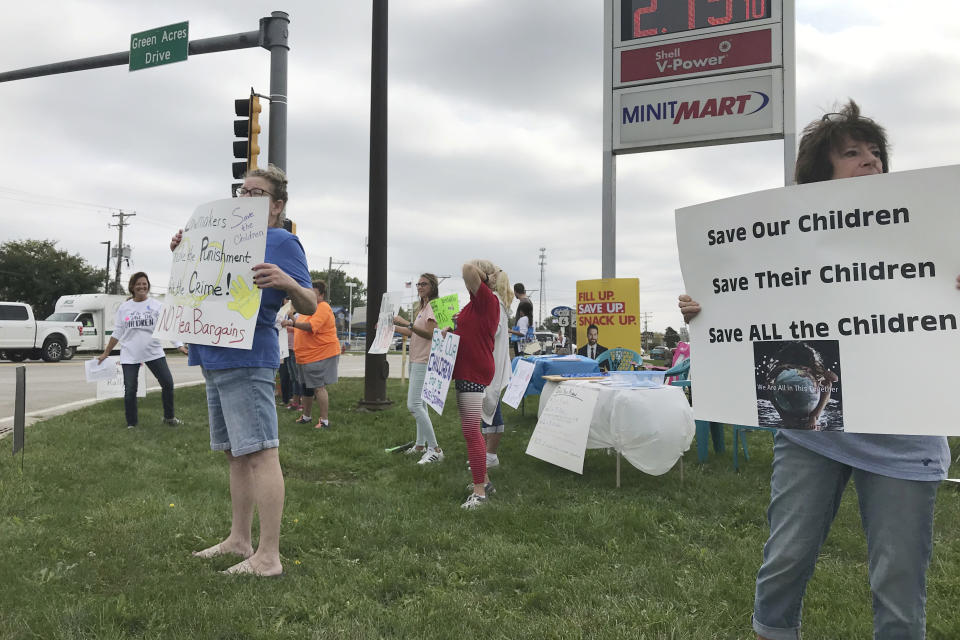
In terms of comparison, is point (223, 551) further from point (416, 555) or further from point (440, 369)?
point (440, 369)

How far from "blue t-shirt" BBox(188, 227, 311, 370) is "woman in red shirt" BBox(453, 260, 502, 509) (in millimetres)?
1676

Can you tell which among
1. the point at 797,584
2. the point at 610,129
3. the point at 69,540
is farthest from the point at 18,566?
the point at 610,129

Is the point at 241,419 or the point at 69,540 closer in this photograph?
the point at 241,419

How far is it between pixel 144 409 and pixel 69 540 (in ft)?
20.5

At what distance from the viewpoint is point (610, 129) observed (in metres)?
8.38

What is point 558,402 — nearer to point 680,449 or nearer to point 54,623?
point 680,449

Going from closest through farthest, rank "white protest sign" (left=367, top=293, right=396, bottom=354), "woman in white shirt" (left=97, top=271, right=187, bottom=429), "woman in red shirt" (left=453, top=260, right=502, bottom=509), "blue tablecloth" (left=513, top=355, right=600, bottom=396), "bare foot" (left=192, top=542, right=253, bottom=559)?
"bare foot" (left=192, top=542, right=253, bottom=559), "woman in red shirt" (left=453, top=260, right=502, bottom=509), "woman in white shirt" (left=97, top=271, right=187, bottom=429), "blue tablecloth" (left=513, top=355, right=600, bottom=396), "white protest sign" (left=367, top=293, right=396, bottom=354)

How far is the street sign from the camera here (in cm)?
937

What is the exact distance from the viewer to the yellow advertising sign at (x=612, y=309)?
29.0ft

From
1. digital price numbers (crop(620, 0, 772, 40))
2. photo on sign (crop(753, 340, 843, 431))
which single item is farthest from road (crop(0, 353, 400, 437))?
digital price numbers (crop(620, 0, 772, 40))

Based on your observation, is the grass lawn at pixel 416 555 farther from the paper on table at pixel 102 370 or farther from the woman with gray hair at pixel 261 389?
the paper on table at pixel 102 370

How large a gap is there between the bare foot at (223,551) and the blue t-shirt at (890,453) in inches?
114

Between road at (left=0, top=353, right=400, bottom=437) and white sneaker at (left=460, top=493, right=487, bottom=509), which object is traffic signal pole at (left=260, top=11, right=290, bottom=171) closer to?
road at (left=0, top=353, right=400, bottom=437)

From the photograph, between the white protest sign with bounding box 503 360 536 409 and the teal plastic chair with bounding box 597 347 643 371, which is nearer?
the white protest sign with bounding box 503 360 536 409
